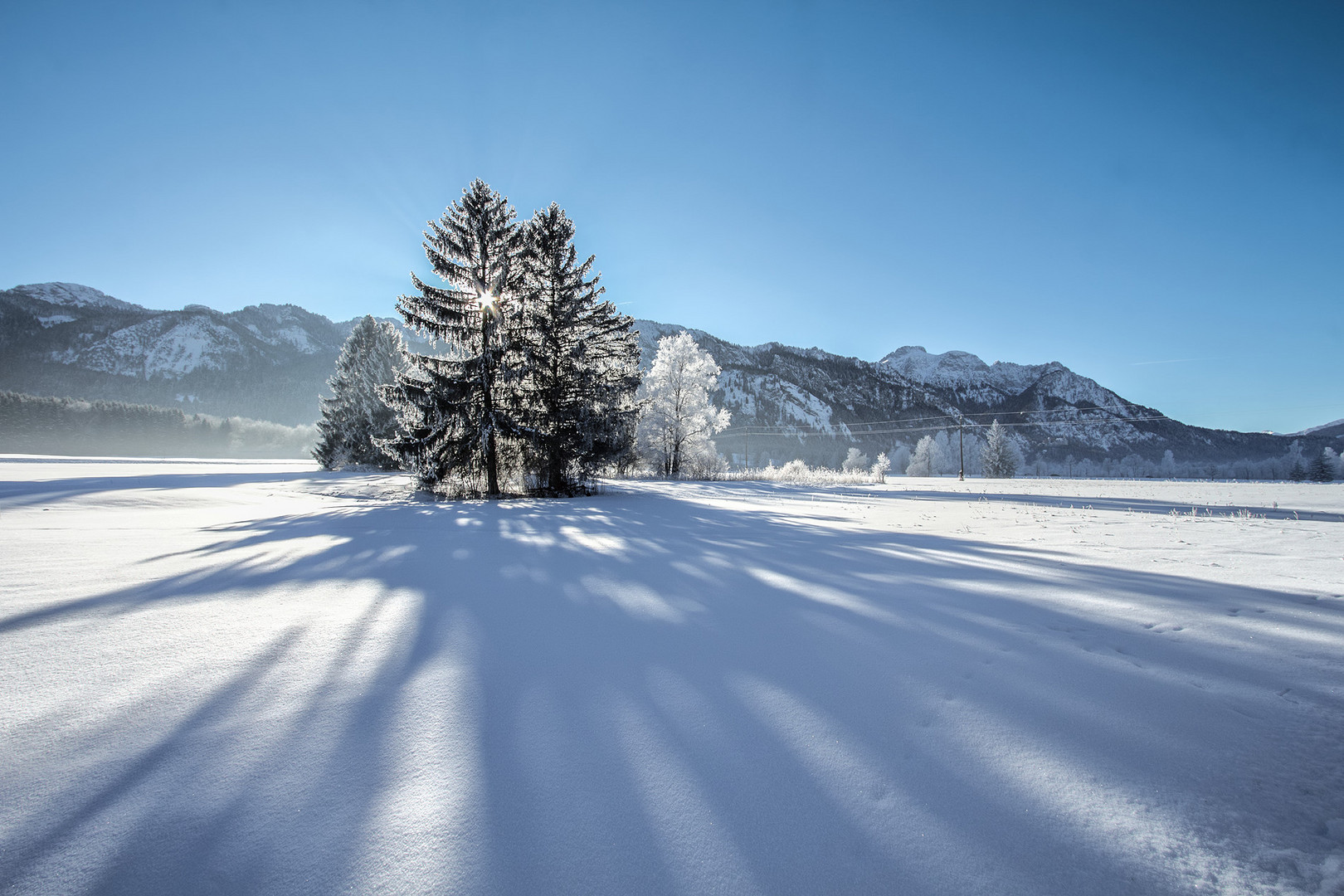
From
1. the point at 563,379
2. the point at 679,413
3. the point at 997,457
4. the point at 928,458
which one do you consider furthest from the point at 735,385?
the point at 563,379

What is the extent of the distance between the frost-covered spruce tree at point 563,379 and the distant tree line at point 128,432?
202ft

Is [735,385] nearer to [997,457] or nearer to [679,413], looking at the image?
[997,457]

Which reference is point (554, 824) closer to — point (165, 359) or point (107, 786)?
point (107, 786)

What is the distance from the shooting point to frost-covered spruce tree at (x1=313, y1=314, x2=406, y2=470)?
86.5 feet

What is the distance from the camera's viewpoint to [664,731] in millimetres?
1761

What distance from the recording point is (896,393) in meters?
142

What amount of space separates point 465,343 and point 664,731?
13.7 m

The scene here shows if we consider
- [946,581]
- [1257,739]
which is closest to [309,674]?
[1257,739]

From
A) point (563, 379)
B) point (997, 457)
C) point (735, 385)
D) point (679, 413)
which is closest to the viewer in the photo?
point (563, 379)

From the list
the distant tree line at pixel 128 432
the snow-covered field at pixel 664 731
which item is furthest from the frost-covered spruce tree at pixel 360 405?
the distant tree line at pixel 128 432

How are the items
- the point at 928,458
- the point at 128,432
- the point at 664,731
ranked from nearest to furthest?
1. the point at 664,731
2. the point at 928,458
3. the point at 128,432

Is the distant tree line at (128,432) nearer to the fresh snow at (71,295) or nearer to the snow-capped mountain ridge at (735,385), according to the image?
the snow-capped mountain ridge at (735,385)

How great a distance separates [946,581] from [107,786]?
4.75m

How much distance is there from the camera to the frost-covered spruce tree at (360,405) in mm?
26375
